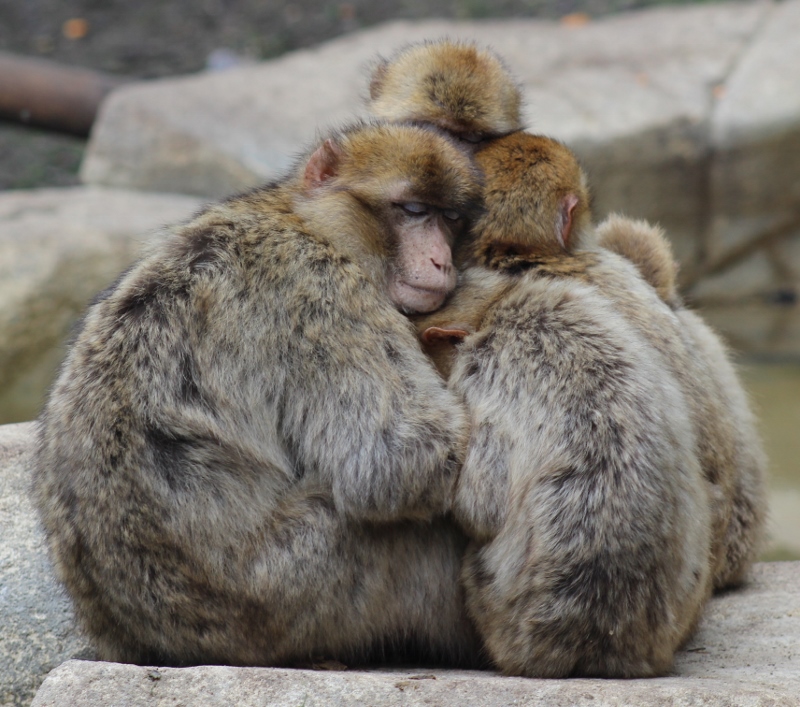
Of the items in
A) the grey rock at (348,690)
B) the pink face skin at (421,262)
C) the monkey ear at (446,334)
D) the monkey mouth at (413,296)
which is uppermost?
the pink face skin at (421,262)

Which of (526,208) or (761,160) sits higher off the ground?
(526,208)

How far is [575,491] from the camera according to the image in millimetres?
2957

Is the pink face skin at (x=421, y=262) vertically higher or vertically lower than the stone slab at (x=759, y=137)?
higher

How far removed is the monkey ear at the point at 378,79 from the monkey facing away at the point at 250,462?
1289mm

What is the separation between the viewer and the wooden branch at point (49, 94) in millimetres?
8648

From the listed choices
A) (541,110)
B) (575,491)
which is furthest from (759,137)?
(575,491)

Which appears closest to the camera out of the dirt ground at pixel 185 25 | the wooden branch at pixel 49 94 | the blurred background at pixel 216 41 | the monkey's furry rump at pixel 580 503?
the monkey's furry rump at pixel 580 503

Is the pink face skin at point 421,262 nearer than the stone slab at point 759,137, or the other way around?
the pink face skin at point 421,262

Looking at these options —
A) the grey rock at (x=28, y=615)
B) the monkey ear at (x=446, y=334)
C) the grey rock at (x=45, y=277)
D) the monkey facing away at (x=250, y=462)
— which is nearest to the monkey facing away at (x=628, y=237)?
the monkey ear at (x=446, y=334)

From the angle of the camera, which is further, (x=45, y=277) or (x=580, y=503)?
(x=45, y=277)

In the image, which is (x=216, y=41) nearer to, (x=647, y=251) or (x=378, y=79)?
(x=378, y=79)

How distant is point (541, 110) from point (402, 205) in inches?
214

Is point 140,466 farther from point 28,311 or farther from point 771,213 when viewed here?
point 771,213

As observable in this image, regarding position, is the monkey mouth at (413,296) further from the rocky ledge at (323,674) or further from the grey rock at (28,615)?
the grey rock at (28,615)
